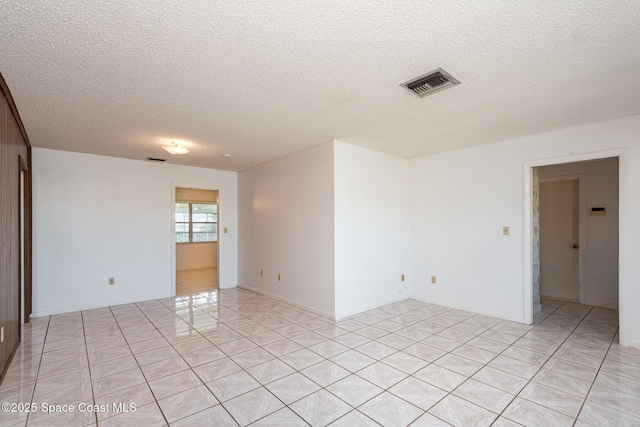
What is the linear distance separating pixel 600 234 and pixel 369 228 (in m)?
3.52

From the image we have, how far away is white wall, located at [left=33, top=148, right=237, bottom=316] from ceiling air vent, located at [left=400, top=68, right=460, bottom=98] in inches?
182

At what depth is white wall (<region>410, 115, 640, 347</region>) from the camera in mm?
3131

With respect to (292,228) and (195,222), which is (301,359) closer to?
(292,228)

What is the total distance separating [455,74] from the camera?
2.22 m

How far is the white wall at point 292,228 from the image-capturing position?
13.5 ft

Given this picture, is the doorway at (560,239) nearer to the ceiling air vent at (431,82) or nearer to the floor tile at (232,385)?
the ceiling air vent at (431,82)

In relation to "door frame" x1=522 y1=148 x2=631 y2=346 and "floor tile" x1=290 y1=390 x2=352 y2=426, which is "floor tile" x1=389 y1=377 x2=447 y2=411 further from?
"door frame" x1=522 y1=148 x2=631 y2=346

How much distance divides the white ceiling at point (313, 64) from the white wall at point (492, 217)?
33 cm

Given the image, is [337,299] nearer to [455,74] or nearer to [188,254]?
[455,74]

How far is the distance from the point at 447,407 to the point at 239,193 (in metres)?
5.20

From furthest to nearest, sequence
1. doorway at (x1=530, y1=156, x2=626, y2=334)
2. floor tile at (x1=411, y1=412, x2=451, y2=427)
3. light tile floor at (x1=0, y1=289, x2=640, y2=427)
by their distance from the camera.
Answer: doorway at (x1=530, y1=156, x2=626, y2=334)
light tile floor at (x1=0, y1=289, x2=640, y2=427)
floor tile at (x1=411, y1=412, x2=451, y2=427)

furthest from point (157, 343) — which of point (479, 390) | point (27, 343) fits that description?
point (479, 390)

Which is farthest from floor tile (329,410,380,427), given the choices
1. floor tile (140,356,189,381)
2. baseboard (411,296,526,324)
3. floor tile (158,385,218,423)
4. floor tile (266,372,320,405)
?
baseboard (411,296,526,324)

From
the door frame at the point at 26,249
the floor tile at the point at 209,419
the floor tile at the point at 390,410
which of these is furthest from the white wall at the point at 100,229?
the floor tile at the point at 390,410
